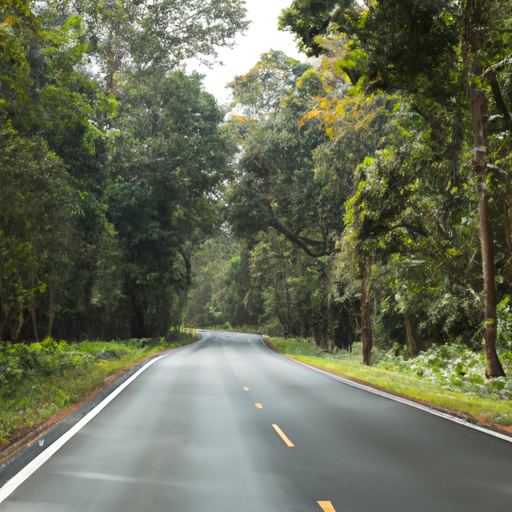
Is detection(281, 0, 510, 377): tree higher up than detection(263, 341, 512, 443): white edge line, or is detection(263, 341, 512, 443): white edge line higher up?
detection(281, 0, 510, 377): tree

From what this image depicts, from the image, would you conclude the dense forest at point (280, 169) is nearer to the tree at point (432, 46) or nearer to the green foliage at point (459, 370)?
the tree at point (432, 46)

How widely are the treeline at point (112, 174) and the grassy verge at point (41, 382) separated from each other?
3242 millimetres

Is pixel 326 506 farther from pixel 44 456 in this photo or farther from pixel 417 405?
pixel 417 405

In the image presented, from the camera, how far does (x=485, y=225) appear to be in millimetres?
14719

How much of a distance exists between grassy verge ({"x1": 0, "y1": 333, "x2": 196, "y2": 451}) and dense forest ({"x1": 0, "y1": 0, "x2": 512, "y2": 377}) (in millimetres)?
3255

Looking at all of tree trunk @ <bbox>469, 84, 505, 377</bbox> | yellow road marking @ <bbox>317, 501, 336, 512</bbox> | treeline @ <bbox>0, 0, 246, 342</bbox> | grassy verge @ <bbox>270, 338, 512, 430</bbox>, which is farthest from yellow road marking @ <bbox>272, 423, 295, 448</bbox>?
treeline @ <bbox>0, 0, 246, 342</bbox>

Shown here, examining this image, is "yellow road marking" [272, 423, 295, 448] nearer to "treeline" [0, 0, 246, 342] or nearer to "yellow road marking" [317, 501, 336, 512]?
"yellow road marking" [317, 501, 336, 512]

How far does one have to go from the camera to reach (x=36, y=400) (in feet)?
36.8

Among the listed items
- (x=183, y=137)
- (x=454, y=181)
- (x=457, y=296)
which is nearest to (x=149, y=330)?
(x=183, y=137)

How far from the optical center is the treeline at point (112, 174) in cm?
1986

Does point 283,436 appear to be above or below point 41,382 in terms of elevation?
above

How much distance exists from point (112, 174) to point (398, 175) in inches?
865

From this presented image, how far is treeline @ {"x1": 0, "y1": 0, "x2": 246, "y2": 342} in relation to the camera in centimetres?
1986

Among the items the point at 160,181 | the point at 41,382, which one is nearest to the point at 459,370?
the point at 41,382
